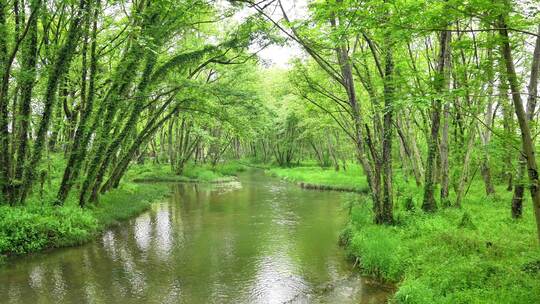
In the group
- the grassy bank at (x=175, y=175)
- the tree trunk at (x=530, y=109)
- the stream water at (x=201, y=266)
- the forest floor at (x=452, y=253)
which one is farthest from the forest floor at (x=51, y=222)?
the grassy bank at (x=175, y=175)

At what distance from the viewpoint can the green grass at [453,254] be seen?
6.99 metres

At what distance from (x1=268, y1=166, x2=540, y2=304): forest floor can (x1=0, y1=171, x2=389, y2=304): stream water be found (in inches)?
32.3

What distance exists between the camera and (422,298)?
7355 millimetres

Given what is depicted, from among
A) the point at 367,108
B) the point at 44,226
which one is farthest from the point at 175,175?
the point at 44,226

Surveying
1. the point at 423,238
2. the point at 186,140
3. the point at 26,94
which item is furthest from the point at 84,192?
the point at 186,140

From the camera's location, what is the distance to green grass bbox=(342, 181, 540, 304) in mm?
6992

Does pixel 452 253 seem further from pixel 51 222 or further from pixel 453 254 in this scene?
pixel 51 222

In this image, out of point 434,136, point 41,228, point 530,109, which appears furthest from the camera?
point 434,136

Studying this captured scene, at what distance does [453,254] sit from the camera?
29.3 ft

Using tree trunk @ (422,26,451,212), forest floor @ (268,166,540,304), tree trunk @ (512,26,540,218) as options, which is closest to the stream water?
forest floor @ (268,166,540,304)

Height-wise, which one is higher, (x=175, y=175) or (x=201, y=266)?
(x=175, y=175)

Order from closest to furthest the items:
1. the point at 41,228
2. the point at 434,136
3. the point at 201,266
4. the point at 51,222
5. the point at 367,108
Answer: the point at 201,266 → the point at 41,228 → the point at 51,222 → the point at 434,136 → the point at 367,108

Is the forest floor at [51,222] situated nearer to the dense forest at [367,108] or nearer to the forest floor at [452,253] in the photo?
the dense forest at [367,108]

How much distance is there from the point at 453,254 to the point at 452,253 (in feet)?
0.29
